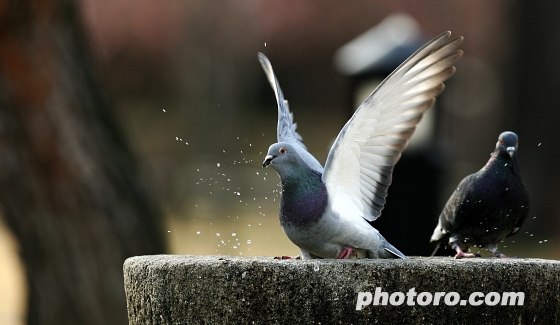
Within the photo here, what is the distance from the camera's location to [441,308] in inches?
109

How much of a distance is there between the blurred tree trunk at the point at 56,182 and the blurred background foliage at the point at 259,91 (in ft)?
18.1

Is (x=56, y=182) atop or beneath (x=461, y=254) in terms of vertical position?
atop

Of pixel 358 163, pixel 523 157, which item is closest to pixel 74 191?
pixel 358 163

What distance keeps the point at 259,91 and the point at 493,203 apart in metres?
15.4

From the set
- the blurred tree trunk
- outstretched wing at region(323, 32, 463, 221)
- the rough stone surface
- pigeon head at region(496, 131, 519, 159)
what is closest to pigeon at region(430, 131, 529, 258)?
pigeon head at region(496, 131, 519, 159)

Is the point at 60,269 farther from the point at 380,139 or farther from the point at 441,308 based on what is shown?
the point at 441,308

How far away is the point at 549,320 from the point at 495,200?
1.35 meters

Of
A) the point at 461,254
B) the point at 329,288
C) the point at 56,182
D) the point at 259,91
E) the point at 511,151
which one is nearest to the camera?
the point at 329,288

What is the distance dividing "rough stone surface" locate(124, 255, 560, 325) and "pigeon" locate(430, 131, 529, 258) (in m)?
1.25

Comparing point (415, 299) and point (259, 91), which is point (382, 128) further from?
point (259, 91)

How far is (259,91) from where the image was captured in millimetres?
19422

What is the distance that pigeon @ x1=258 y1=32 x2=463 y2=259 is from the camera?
317cm

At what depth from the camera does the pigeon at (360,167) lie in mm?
3170

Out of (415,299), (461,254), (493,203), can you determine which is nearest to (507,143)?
(493,203)
